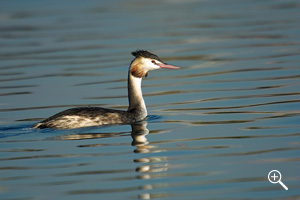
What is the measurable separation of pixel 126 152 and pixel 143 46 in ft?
34.8

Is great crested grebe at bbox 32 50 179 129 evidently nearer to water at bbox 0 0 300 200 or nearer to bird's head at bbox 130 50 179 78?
bird's head at bbox 130 50 179 78

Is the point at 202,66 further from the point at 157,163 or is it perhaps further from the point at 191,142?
the point at 157,163

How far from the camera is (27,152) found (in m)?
10.0

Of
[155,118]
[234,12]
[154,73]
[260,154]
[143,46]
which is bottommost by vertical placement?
[260,154]

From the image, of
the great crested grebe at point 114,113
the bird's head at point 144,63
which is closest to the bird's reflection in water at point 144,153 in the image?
the great crested grebe at point 114,113

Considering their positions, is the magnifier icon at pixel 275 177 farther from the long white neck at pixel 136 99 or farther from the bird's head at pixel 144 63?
the bird's head at pixel 144 63

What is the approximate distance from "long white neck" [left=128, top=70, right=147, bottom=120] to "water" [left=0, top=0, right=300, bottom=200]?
1.01 feet

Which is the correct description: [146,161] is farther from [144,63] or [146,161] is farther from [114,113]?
[144,63]

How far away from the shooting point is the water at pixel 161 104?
8.27m

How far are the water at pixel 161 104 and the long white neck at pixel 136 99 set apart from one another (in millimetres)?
307

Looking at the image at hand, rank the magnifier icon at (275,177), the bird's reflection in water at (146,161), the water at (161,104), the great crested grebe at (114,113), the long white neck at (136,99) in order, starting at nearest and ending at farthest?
the magnifier icon at (275,177) → the bird's reflection in water at (146,161) → the water at (161,104) → the great crested grebe at (114,113) → the long white neck at (136,99)

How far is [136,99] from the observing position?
490 inches

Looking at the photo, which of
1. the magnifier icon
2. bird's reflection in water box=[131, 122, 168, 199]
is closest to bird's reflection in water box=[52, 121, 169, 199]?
bird's reflection in water box=[131, 122, 168, 199]

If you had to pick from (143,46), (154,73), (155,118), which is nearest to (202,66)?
(154,73)
